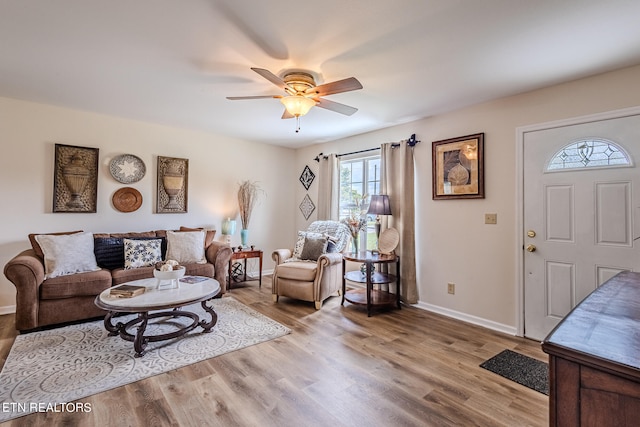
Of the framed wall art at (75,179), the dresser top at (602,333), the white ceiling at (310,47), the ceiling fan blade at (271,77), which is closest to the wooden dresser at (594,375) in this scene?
the dresser top at (602,333)

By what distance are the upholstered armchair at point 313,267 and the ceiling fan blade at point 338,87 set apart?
1.98m

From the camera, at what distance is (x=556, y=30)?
192 centimetres

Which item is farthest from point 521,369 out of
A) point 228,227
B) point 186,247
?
point 228,227

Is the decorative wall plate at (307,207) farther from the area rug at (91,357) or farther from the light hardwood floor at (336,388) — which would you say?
the light hardwood floor at (336,388)

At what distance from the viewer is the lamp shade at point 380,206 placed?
3840mm

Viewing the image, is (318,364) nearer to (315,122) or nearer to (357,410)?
(357,410)

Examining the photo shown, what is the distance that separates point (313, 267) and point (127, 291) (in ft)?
6.53

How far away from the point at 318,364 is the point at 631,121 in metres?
3.19

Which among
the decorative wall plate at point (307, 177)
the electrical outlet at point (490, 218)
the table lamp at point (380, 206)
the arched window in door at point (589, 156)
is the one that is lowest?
the electrical outlet at point (490, 218)

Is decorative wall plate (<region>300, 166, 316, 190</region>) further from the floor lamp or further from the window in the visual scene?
the floor lamp

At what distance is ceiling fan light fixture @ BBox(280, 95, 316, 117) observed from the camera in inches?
97.9

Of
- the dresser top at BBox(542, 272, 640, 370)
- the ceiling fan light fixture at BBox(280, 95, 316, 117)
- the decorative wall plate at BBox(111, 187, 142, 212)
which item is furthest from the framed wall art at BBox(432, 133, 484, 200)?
the decorative wall plate at BBox(111, 187, 142, 212)

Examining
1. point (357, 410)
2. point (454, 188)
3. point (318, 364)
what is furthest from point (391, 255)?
point (357, 410)

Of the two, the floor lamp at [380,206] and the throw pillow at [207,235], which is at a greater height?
the floor lamp at [380,206]
